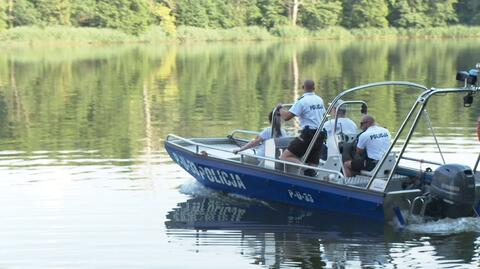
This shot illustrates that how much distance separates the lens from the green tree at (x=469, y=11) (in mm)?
76000

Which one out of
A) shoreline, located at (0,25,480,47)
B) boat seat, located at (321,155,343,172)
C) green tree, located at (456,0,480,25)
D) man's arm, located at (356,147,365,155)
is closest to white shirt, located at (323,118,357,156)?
boat seat, located at (321,155,343,172)

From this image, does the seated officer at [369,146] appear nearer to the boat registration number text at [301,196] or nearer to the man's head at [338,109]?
the man's head at [338,109]

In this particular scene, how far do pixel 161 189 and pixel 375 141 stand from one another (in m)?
3.62

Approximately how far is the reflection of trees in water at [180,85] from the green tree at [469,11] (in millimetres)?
14801

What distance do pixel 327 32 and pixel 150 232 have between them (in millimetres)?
62765

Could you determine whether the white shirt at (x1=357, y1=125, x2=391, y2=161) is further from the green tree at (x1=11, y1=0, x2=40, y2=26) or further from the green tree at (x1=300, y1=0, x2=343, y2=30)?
the green tree at (x1=300, y1=0, x2=343, y2=30)

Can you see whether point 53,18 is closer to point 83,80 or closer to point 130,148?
point 83,80

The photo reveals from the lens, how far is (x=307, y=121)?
12750 millimetres

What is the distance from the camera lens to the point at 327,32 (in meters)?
73.2

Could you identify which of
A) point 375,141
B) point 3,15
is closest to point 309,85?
point 375,141

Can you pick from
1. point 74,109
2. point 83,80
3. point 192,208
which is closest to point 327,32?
point 83,80

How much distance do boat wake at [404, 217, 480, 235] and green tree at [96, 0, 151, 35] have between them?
187ft

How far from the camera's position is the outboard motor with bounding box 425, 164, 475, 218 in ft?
36.3

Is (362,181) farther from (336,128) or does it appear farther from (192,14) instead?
(192,14)
